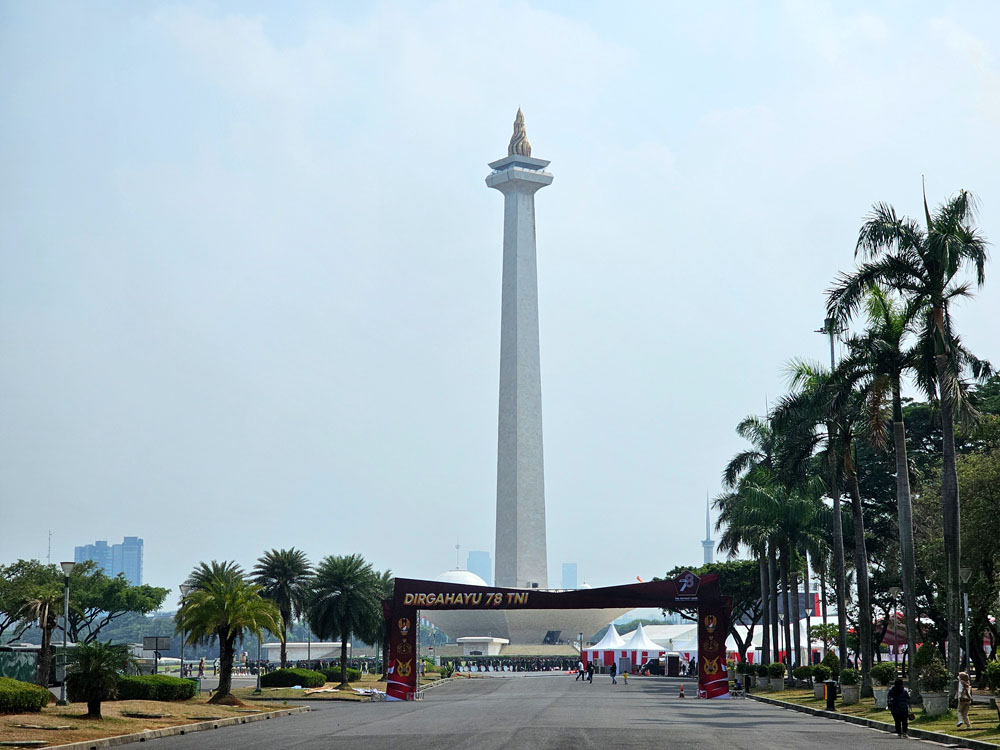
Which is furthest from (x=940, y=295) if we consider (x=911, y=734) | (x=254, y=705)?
(x=254, y=705)

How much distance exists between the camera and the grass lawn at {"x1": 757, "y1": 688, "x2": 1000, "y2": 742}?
96.1ft

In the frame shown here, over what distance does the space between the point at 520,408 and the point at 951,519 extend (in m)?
87.3

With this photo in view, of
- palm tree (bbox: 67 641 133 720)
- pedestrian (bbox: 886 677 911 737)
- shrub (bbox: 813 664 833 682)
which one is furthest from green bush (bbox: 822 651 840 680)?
palm tree (bbox: 67 641 133 720)

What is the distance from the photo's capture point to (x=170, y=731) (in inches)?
1293

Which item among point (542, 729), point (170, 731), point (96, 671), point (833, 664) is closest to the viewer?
point (542, 729)

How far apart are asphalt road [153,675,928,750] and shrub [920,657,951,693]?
2240 mm

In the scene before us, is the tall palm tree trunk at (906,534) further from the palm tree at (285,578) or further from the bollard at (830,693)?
the palm tree at (285,578)

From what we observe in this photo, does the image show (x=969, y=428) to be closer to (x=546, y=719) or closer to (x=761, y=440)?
(x=546, y=719)

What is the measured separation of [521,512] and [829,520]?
64224 millimetres

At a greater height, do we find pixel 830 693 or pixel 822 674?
pixel 822 674

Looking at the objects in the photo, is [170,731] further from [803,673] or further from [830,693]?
[803,673]

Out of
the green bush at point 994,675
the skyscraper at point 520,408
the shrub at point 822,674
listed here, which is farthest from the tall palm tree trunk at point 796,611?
the skyscraper at point 520,408

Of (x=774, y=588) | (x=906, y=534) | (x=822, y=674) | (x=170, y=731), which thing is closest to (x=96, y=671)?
(x=170, y=731)

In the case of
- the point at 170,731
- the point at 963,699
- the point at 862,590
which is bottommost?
the point at 170,731
